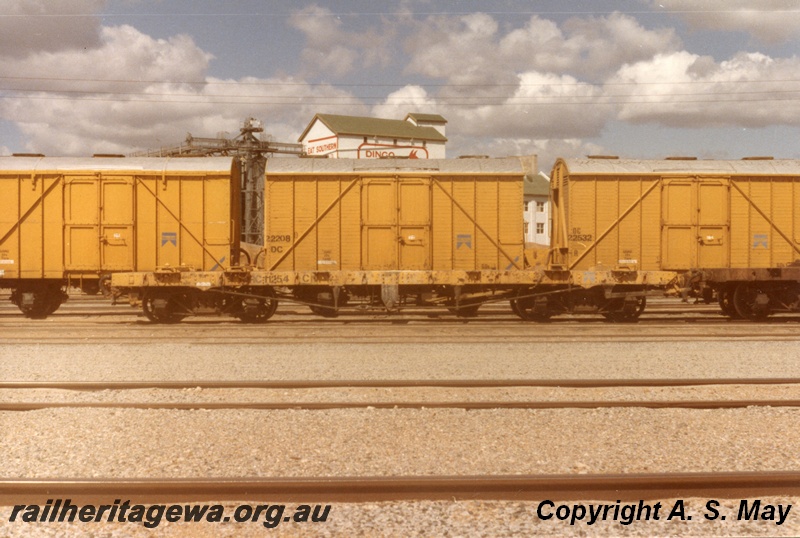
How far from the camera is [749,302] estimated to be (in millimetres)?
15359

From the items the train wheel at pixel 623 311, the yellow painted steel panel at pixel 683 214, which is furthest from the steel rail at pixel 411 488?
the yellow painted steel panel at pixel 683 214

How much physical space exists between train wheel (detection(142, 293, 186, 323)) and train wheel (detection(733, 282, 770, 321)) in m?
14.4

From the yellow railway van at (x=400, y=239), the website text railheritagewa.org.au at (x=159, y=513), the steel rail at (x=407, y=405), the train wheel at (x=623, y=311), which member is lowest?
the website text railheritagewa.org.au at (x=159, y=513)

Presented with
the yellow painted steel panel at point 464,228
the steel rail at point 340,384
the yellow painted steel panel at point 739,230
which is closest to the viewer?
the steel rail at point 340,384

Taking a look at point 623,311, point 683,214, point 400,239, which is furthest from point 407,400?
point 683,214

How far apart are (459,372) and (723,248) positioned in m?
10.2

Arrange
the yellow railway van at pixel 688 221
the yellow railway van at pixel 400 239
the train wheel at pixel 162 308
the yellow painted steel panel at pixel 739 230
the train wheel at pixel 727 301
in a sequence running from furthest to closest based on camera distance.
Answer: the train wheel at pixel 727 301 → the yellow painted steel panel at pixel 739 230 → the yellow railway van at pixel 688 221 → the yellow railway van at pixel 400 239 → the train wheel at pixel 162 308

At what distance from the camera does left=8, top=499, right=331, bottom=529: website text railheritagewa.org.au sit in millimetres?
3957

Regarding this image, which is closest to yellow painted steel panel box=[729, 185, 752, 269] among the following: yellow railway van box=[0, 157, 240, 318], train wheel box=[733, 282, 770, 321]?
train wheel box=[733, 282, 770, 321]

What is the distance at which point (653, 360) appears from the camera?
9.67 metres

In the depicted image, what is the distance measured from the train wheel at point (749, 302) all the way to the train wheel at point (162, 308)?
14.4 m

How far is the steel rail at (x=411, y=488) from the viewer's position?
4211mm

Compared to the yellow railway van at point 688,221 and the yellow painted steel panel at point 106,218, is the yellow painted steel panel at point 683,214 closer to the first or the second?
the yellow railway van at point 688,221

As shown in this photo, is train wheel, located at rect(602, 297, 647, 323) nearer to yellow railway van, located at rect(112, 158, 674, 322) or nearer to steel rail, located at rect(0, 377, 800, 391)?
yellow railway van, located at rect(112, 158, 674, 322)
